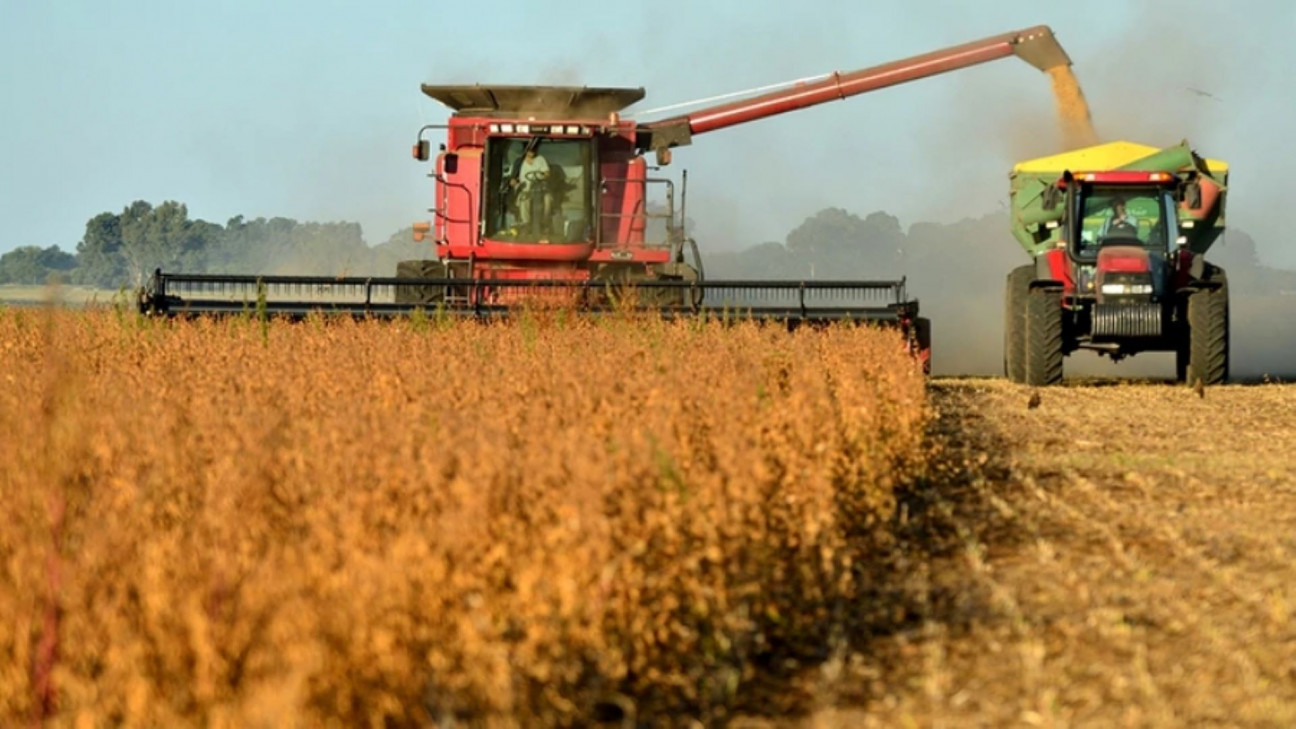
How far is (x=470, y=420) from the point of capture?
18.3 ft

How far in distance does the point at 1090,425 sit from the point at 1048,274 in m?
4.39

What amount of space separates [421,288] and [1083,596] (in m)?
10.7

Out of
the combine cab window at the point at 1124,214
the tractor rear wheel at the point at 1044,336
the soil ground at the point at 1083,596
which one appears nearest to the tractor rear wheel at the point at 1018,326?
the tractor rear wheel at the point at 1044,336

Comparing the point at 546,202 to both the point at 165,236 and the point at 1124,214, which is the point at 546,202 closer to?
the point at 1124,214

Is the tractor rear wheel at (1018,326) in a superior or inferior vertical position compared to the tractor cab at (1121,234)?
inferior

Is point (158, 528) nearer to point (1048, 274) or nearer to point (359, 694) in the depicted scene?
point (359, 694)

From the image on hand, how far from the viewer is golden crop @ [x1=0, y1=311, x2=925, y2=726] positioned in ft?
11.3

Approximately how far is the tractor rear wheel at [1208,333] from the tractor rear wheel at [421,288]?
5.77 m

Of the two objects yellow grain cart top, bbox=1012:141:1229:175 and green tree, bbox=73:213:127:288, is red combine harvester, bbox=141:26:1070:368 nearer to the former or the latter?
yellow grain cart top, bbox=1012:141:1229:175

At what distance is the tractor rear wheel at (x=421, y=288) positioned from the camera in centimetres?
1523

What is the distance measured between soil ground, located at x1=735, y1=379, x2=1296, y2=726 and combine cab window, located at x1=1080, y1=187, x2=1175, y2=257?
16.8 ft

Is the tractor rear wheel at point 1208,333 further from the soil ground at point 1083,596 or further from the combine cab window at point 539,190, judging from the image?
the combine cab window at point 539,190

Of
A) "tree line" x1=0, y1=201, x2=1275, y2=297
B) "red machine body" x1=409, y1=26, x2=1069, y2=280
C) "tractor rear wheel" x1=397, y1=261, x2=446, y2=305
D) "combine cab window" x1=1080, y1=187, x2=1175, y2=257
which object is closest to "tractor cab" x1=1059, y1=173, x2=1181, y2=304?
"combine cab window" x1=1080, y1=187, x2=1175, y2=257

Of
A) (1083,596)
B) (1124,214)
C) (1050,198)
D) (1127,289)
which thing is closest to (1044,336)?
(1127,289)
